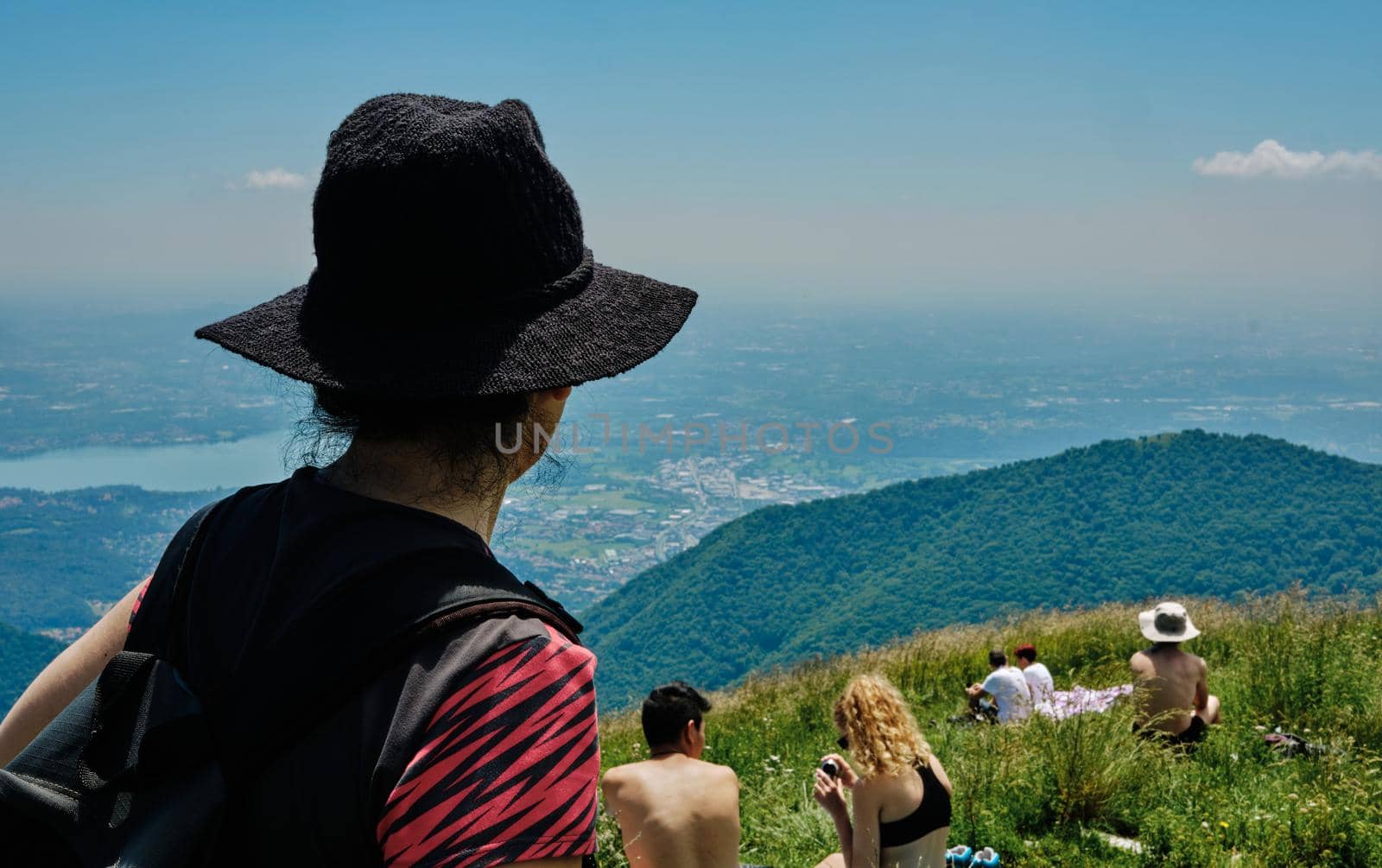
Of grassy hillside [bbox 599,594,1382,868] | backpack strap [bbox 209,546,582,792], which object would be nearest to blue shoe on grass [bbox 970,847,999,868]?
grassy hillside [bbox 599,594,1382,868]

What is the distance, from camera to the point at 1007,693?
7.16m

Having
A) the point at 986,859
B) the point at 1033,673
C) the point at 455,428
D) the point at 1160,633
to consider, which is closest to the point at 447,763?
the point at 455,428

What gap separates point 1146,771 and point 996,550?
4297 cm

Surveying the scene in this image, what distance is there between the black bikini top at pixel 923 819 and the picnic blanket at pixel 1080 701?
4.79 feet

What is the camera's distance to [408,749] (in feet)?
2.52

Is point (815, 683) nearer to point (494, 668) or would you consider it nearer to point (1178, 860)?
point (1178, 860)

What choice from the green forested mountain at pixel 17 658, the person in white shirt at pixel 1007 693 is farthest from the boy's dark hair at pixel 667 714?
the green forested mountain at pixel 17 658

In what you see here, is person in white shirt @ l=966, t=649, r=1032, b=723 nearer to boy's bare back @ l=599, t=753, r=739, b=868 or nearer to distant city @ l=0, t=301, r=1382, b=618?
boy's bare back @ l=599, t=753, r=739, b=868

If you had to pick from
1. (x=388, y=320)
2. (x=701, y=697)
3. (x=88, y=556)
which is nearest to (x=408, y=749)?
(x=388, y=320)

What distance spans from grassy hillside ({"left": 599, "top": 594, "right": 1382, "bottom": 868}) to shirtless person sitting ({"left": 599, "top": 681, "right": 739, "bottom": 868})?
12.7 inches

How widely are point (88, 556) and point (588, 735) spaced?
110792mm

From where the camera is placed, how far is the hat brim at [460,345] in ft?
3.12

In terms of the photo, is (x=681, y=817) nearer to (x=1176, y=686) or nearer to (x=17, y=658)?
(x=1176, y=686)

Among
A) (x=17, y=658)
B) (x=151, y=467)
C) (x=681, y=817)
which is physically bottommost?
(x=151, y=467)
